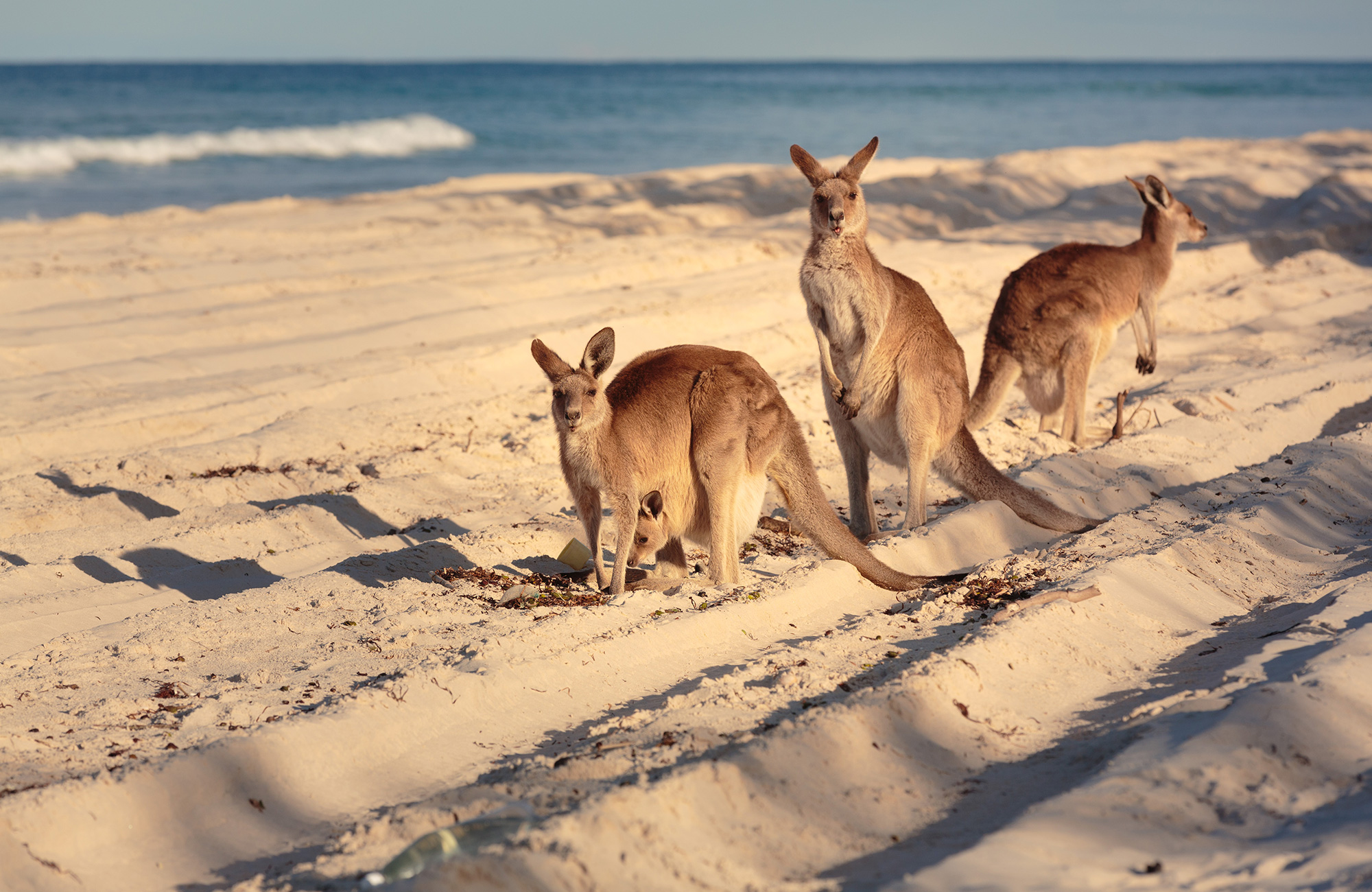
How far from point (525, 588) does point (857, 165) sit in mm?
2488

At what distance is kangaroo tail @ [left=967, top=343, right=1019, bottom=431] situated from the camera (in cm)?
677

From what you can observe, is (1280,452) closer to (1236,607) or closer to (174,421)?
(1236,607)

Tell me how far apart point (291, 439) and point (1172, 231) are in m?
5.98

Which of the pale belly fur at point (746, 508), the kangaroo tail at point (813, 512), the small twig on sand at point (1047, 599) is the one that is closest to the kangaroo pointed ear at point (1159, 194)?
the kangaroo tail at point (813, 512)

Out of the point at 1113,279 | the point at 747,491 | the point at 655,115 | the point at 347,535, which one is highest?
the point at 655,115

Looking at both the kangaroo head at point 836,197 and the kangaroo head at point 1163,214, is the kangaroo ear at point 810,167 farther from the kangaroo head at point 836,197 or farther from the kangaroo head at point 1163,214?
the kangaroo head at point 1163,214

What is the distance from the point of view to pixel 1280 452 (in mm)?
6293

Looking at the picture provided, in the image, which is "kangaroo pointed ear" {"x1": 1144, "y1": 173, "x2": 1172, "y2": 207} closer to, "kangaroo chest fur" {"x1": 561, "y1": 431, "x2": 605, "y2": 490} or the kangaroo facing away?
the kangaroo facing away

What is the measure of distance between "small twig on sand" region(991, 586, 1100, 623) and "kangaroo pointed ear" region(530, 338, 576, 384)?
6.06 ft

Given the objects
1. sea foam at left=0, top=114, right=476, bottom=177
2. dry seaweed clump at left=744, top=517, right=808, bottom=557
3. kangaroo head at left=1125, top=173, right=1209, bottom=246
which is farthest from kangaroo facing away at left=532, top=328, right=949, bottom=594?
sea foam at left=0, top=114, right=476, bottom=177

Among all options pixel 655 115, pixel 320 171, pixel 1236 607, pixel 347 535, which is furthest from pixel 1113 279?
pixel 655 115

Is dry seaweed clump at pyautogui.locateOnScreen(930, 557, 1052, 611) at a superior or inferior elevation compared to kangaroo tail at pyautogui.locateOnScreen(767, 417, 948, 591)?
inferior

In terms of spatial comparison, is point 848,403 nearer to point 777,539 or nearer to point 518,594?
point 777,539

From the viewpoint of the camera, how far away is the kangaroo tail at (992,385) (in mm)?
6770
